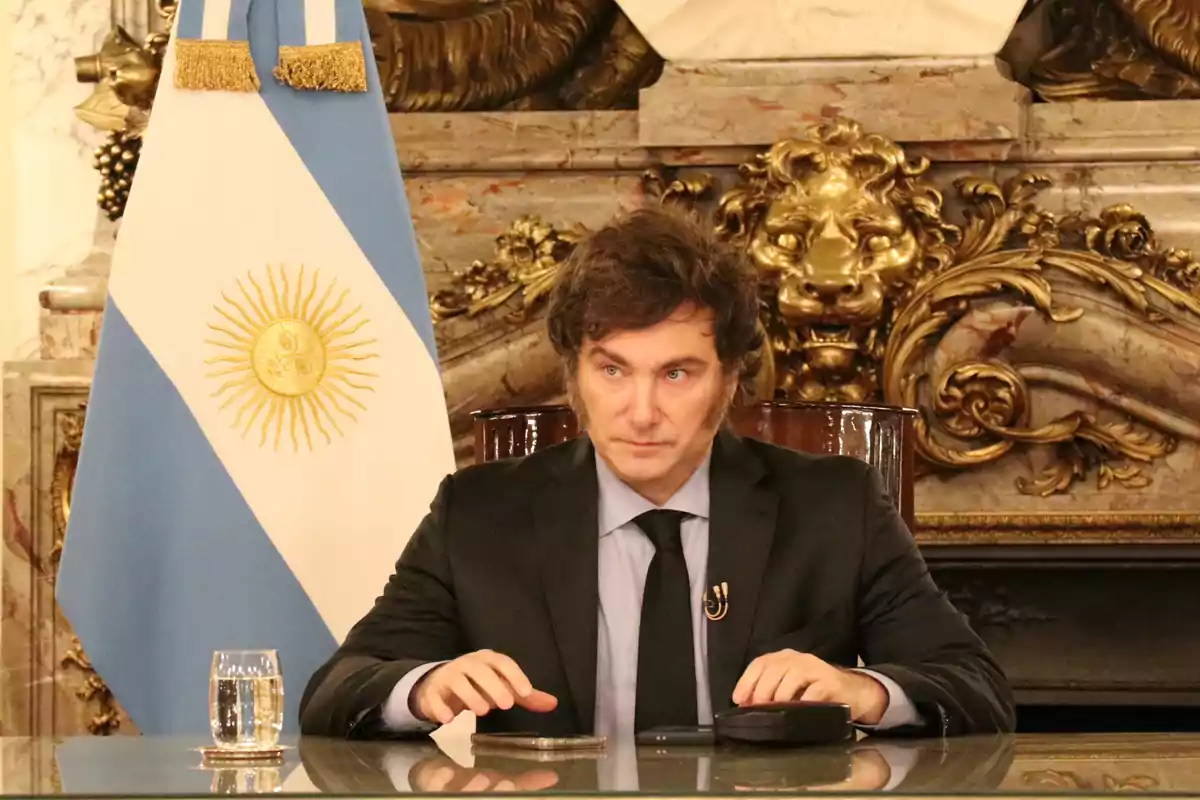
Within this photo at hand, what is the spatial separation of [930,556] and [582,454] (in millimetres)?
1752

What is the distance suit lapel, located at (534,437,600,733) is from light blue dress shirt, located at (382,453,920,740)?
2 centimetres

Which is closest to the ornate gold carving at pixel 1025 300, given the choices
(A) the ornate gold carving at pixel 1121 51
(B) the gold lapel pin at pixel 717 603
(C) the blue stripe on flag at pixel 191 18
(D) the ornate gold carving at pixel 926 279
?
(D) the ornate gold carving at pixel 926 279

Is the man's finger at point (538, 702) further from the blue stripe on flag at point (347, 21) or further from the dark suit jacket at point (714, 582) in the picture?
the blue stripe on flag at point (347, 21)

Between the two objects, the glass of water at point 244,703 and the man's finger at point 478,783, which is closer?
the man's finger at point 478,783

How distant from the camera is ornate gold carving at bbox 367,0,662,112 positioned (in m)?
4.22

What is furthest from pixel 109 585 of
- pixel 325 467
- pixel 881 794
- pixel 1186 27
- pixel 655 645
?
pixel 1186 27

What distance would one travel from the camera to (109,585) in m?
3.24

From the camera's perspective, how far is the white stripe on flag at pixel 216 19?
11.0ft

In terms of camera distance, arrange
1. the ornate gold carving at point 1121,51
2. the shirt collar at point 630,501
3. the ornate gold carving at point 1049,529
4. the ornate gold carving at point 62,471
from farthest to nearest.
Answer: the ornate gold carving at point 62,471 < the ornate gold carving at point 1121,51 < the ornate gold carving at point 1049,529 < the shirt collar at point 630,501

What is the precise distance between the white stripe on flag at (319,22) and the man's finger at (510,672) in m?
1.72

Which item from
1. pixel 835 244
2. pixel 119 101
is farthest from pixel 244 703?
pixel 119 101

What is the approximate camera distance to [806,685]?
1.95 meters

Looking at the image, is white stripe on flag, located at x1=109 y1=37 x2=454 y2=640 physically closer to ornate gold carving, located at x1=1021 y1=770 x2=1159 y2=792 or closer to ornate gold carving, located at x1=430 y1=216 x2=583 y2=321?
ornate gold carving, located at x1=430 y1=216 x2=583 y2=321

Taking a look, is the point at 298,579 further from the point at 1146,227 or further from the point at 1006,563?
the point at 1146,227
